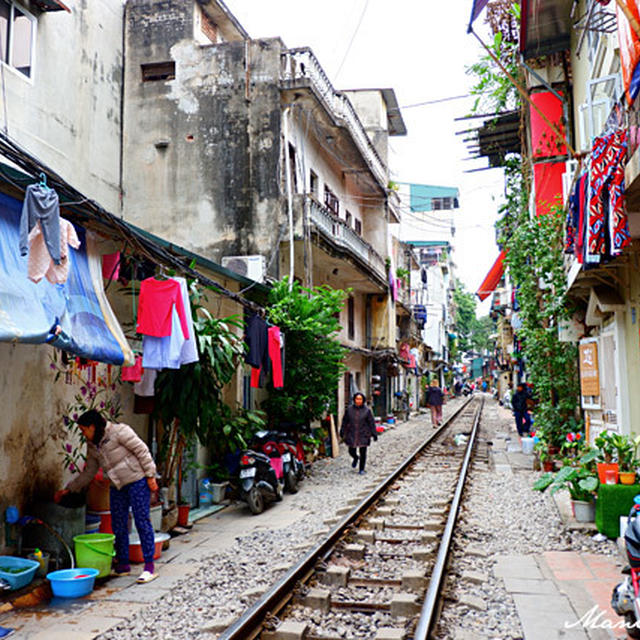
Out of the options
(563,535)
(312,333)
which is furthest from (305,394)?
(563,535)

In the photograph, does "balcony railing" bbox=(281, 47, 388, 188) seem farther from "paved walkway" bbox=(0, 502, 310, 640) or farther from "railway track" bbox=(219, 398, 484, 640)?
"paved walkway" bbox=(0, 502, 310, 640)

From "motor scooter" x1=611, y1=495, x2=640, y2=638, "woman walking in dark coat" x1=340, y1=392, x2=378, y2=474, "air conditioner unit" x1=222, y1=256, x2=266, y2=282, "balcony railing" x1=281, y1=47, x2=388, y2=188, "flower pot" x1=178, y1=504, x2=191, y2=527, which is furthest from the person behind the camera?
"balcony railing" x1=281, y1=47, x2=388, y2=188

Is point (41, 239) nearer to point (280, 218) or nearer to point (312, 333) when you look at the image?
point (312, 333)

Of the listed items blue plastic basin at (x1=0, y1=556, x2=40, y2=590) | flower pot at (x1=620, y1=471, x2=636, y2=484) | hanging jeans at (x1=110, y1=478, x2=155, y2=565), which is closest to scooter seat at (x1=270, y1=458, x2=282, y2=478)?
hanging jeans at (x1=110, y1=478, x2=155, y2=565)

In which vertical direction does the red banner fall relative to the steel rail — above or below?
above

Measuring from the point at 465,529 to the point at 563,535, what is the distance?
125 centimetres

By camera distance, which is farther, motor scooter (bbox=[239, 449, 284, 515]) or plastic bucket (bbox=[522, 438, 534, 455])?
plastic bucket (bbox=[522, 438, 534, 455])

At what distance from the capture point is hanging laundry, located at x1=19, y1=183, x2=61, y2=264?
515cm

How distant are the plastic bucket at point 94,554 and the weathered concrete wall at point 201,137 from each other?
945 centimetres

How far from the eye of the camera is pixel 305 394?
13953 mm

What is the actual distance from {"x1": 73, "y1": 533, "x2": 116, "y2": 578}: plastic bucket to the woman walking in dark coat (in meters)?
8.23

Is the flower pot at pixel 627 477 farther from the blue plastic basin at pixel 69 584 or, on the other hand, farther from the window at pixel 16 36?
the window at pixel 16 36

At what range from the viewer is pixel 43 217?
17.1ft

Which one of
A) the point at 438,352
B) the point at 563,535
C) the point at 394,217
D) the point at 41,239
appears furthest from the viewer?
the point at 438,352
